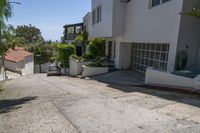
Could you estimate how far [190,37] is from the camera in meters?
12.7

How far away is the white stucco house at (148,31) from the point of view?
12.5 meters

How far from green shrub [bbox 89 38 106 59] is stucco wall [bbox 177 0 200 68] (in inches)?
538

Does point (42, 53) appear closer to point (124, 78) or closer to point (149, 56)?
point (124, 78)

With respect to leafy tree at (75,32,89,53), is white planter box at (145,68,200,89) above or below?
below

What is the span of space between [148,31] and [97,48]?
10801mm

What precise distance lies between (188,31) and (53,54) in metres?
36.0

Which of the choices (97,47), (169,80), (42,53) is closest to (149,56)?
(169,80)

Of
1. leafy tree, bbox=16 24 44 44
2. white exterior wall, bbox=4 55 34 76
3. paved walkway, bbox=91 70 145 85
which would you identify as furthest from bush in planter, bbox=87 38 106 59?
A: leafy tree, bbox=16 24 44 44

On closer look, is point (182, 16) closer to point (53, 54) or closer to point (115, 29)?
point (115, 29)

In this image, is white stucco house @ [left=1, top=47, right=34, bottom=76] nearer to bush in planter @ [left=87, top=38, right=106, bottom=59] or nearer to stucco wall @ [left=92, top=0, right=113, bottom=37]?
bush in planter @ [left=87, top=38, right=106, bottom=59]

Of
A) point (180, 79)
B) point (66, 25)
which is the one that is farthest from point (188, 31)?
point (66, 25)

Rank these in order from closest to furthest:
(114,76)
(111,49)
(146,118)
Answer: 1. (146,118)
2. (114,76)
3. (111,49)

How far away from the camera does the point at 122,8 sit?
18.9m

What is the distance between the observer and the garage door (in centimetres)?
1508
